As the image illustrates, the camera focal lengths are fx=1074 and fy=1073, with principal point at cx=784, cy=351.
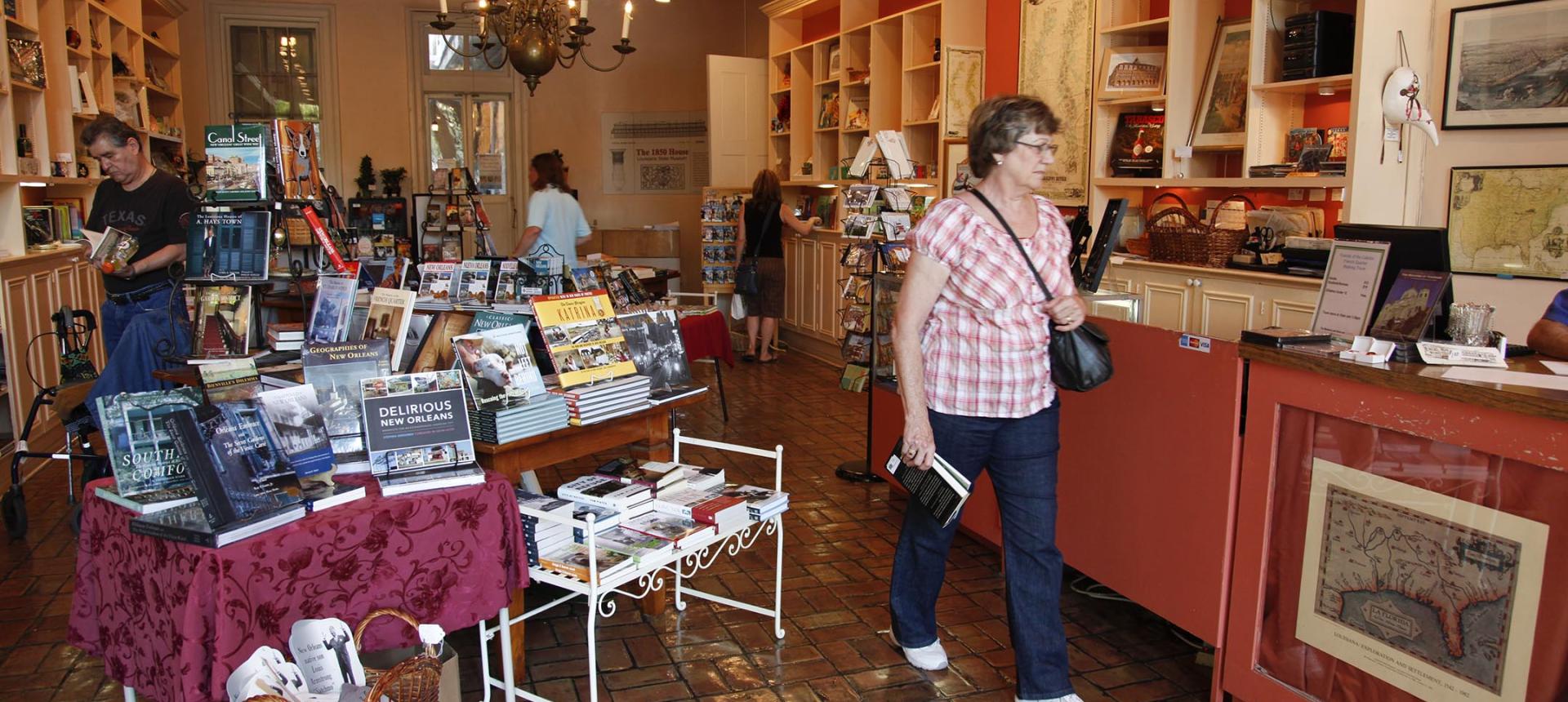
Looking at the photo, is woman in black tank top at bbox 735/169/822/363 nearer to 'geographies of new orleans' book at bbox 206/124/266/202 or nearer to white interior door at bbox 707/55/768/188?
white interior door at bbox 707/55/768/188

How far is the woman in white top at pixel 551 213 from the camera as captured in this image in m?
7.18

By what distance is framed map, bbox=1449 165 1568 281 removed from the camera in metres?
4.43

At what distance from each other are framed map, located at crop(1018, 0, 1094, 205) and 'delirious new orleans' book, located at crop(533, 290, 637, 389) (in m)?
3.74

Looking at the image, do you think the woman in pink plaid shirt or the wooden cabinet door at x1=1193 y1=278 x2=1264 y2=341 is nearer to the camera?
the woman in pink plaid shirt

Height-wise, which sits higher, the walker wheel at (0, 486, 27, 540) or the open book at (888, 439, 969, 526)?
the open book at (888, 439, 969, 526)

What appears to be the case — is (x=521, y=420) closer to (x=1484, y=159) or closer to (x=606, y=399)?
(x=606, y=399)

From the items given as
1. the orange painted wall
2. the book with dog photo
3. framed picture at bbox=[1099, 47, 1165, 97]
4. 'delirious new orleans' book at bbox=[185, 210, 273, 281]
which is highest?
the orange painted wall

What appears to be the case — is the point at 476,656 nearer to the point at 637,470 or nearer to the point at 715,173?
the point at 637,470

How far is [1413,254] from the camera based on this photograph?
279cm

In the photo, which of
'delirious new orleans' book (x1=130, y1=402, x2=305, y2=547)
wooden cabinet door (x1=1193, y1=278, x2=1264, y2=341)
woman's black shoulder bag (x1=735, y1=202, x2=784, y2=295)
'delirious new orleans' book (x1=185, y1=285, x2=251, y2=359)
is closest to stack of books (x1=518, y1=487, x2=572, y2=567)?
'delirious new orleans' book (x1=130, y1=402, x2=305, y2=547)

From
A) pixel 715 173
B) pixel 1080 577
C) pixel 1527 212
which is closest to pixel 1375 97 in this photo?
pixel 1527 212

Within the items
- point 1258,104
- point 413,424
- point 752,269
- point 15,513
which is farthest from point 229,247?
point 752,269

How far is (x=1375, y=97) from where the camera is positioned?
4734 mm

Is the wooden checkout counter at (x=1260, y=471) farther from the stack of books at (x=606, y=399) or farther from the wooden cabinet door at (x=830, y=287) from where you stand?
the wooden cabinet door at (x=830, y=287)
